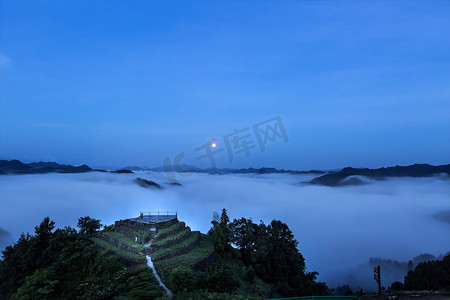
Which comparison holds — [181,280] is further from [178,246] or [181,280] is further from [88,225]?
[88,225]

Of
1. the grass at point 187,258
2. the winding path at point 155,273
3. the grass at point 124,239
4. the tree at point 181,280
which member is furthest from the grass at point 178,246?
the tree at point 181,280

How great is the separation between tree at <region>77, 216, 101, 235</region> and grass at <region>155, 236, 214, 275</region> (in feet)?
49.6

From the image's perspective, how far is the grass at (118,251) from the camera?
24.3 m

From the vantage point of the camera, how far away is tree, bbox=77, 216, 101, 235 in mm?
34812

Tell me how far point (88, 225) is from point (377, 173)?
124 m

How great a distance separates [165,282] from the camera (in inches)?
842

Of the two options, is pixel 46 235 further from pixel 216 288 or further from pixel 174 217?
pixel 216 288

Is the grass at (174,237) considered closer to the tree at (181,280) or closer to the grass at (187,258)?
the grass at (187,258)

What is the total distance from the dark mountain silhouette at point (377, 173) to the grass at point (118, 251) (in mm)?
105703

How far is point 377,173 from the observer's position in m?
122

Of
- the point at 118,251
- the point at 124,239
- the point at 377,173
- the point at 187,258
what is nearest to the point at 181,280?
the point at 187,258

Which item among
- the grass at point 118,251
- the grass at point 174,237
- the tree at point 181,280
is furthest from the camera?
the grass at point 174,237

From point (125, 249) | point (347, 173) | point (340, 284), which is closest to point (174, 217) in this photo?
point (125, 249)

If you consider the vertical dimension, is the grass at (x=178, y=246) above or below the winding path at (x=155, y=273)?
above
